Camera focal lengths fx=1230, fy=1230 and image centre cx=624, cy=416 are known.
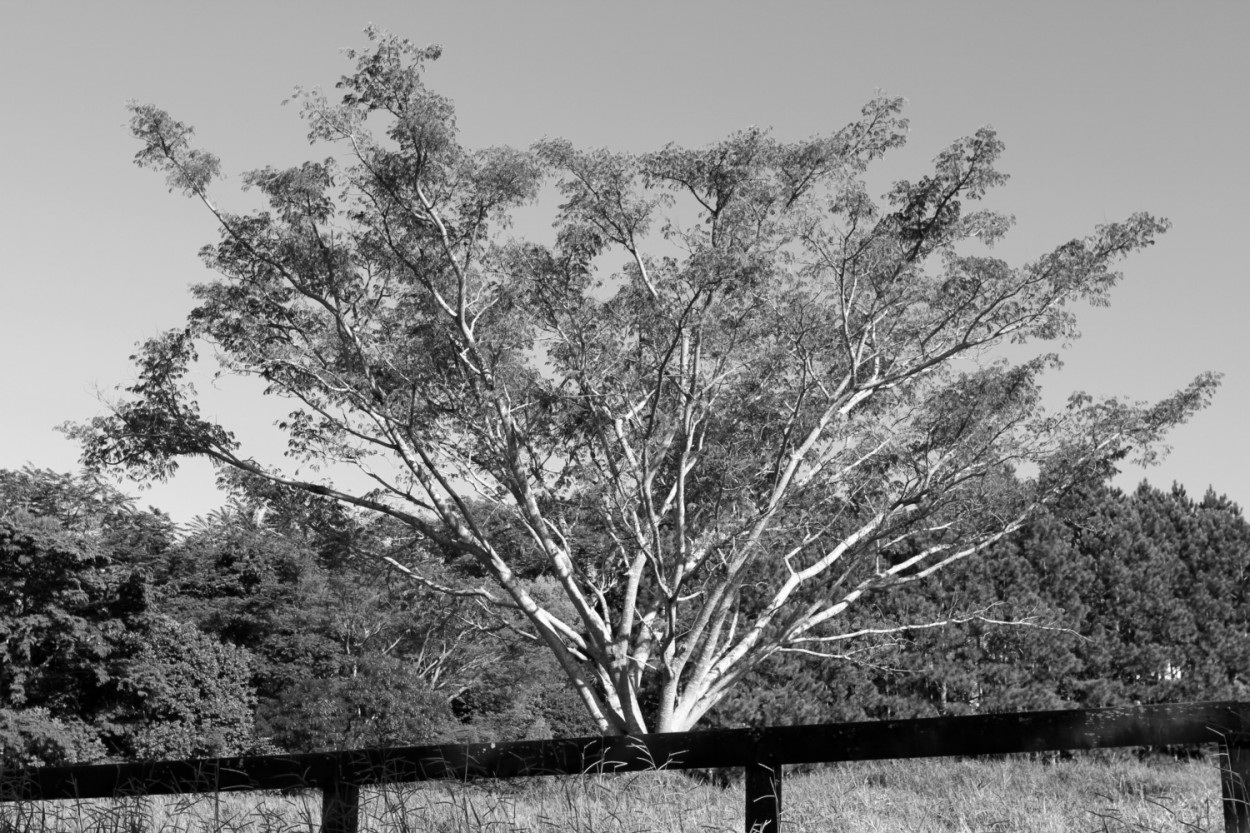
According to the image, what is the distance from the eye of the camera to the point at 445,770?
12.5 ft

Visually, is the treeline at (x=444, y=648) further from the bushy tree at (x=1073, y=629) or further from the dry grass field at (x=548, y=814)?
the dry grass field at (x=548, y=814)

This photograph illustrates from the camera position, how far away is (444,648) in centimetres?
3088

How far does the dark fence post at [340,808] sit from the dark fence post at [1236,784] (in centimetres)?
252

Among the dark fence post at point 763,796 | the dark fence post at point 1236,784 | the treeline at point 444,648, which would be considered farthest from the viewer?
the treeline at point 444,648

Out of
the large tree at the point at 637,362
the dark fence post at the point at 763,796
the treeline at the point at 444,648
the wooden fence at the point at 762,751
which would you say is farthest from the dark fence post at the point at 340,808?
the treeline at the point at 444,648

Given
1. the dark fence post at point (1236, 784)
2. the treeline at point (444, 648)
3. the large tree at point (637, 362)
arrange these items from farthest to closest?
the treeline at point (444, 648) → the large tree at point (637, 362) → the dark fence post at point (1236, 784)

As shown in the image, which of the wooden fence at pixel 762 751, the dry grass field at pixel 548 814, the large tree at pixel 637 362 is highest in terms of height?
the large tree at pixel 637 362

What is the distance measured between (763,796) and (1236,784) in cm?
131

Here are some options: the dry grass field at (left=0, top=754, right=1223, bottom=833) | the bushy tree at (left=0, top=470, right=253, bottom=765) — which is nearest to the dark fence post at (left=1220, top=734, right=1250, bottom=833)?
the dry grass field at (left=0, top=754, right=1223, bottom=833)

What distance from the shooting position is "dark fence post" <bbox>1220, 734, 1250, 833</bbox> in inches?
133

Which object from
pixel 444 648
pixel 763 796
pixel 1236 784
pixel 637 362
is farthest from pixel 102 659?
pixel 1236 784

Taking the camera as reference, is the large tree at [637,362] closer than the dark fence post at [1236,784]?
No

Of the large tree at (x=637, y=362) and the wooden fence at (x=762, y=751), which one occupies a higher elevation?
the large tree at (x=637, y=362)

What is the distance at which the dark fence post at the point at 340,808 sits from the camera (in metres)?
3.77
